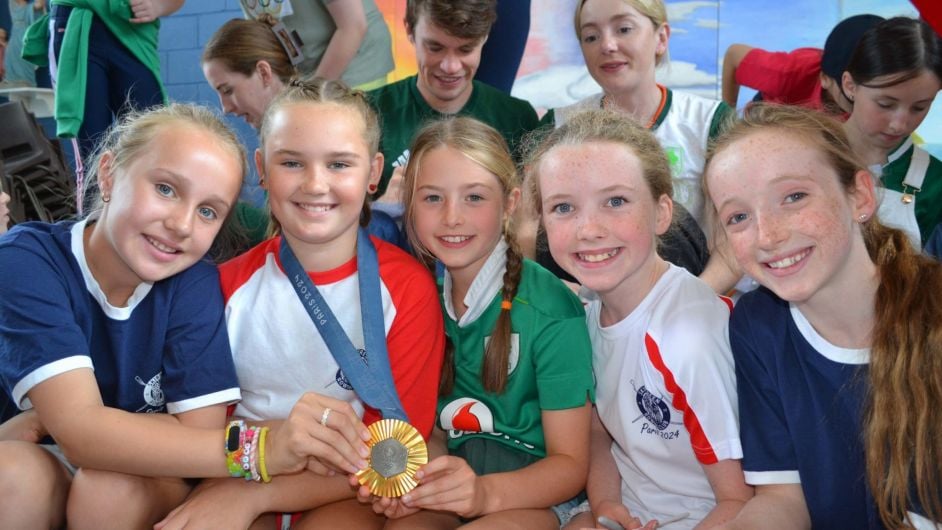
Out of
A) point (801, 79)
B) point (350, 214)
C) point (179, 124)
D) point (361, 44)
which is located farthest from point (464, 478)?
point (361, 44)

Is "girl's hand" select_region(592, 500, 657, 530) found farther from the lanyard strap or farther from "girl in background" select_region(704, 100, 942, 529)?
the lanyard strap

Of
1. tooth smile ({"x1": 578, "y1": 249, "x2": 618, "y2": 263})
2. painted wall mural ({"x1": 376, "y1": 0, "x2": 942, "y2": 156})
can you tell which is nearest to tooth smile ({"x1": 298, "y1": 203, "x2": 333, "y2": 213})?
tooth smile ({"x1": 578, "y1": 249, "x2": 618, "y2": 263})

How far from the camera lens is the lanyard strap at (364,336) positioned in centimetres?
206

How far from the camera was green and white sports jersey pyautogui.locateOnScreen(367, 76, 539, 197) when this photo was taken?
3.17 metres

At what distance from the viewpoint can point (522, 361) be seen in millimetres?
2148

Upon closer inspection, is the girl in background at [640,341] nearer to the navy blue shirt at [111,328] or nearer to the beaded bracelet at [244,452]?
the beaded bracelet at [244,452]

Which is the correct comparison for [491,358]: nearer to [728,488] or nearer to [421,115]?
[728,488]

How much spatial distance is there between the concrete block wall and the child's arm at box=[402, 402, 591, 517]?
521cm

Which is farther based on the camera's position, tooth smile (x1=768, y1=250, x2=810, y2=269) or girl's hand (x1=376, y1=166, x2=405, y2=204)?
girl's hand (x1=376, y1=166, x2=405, y2=204)

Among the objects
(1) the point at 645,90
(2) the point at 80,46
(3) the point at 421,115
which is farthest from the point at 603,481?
(2) the point at 80,46

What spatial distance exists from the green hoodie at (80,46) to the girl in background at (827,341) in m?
3.08

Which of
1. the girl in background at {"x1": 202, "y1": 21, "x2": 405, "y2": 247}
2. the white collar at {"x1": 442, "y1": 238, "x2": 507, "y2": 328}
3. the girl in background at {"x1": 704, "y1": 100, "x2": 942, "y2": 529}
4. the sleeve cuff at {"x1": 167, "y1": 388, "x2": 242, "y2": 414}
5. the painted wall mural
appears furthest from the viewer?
the painted wall mural

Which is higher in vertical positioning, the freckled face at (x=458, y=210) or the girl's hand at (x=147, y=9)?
the girl's hand at (x=147, y=9)

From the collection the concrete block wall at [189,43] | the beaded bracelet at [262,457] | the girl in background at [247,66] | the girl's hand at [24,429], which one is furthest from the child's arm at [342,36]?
the concrete block wall at [189,43]
